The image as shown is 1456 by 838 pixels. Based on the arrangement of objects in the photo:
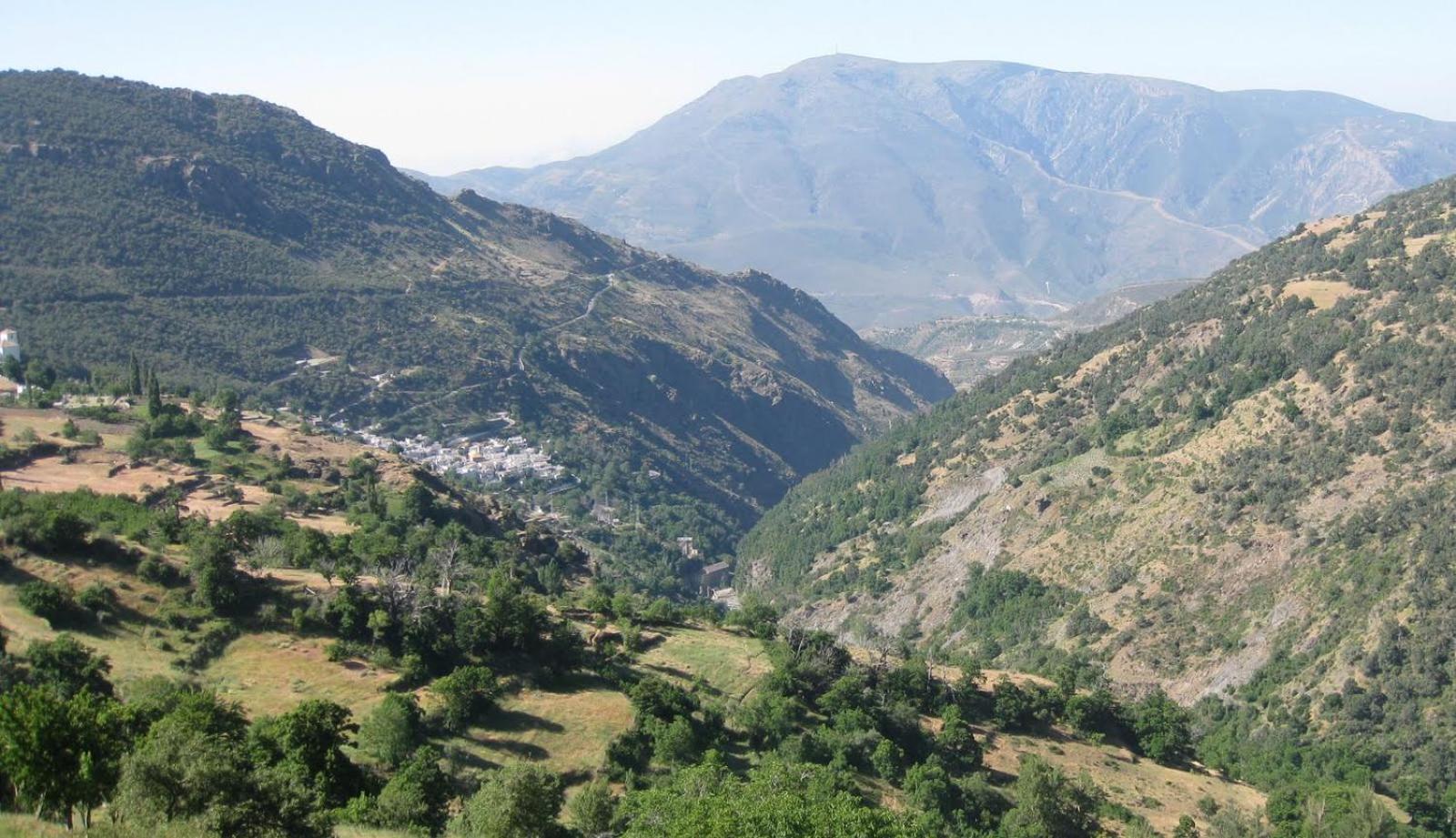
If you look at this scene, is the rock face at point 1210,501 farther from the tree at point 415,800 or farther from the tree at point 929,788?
the tree at point 415,800

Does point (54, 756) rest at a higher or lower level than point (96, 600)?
higher

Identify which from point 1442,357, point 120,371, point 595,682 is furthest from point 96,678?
point 1442,357

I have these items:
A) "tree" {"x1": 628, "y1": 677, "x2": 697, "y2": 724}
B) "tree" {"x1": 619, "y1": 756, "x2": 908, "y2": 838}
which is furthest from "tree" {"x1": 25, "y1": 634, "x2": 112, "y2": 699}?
"tree" {"x1": 628, "y1": 677, "x2": 697, "y2": 724}

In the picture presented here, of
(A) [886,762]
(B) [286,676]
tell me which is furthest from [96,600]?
(A) [886,762]

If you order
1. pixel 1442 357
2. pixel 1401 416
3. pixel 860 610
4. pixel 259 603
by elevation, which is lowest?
pixel 860 610

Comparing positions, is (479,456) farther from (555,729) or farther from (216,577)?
(555,729)

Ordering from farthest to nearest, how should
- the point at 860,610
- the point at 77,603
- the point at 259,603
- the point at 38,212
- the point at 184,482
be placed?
the point at 38,212, the point at 860,610, the point at 184,482, the point at 259,603, the point at 77,603

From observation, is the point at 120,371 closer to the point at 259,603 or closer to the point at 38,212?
the point at 38,212
